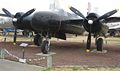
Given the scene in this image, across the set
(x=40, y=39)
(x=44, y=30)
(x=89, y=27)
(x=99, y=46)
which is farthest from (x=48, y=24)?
(x=40, y=39)

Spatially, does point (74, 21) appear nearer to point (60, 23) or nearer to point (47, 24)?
point (60, 23)

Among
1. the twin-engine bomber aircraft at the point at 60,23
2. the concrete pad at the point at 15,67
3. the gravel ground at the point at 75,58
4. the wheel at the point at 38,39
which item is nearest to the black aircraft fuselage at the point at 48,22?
the twin-engine bomber aircraft at the point at 60,23

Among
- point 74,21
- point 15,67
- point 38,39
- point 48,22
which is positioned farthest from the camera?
point 38,39

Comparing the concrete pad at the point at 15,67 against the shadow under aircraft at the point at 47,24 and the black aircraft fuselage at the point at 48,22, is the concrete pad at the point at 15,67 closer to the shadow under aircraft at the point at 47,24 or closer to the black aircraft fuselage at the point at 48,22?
the shadow under aircraft at the point at 47,24

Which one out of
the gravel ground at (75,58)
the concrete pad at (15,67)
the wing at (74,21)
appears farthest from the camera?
the wing at (74,21)

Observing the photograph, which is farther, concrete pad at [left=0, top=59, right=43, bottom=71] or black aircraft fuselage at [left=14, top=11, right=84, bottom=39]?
black aircraft fuselage at [left=14, top=11, right=84, bottom=39]

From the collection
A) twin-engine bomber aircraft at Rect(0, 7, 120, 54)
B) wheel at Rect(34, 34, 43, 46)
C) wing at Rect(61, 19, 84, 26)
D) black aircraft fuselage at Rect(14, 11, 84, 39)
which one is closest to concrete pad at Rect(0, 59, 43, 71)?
twin-engine bomber aircraft at Rect(0, 7, 120, 54)

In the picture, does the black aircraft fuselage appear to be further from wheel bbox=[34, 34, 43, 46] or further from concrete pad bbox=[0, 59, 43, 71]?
concrete pad bbox=[0, 59, 43, 71]

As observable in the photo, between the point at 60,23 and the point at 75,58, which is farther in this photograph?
the point at 60,23

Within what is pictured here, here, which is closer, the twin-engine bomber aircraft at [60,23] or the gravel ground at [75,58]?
the gravel ground at [75,58]

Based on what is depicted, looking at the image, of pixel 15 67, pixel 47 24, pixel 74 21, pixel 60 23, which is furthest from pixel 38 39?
pixel 15 67

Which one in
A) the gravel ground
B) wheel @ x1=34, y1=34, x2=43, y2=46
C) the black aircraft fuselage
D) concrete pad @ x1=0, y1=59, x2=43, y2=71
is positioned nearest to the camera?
concrete pad @ x1=0, y1=59, x2=43, y2=71

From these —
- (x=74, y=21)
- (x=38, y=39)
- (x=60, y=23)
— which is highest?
(x=74, y=21)

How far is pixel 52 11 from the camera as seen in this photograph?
66.7 ft
